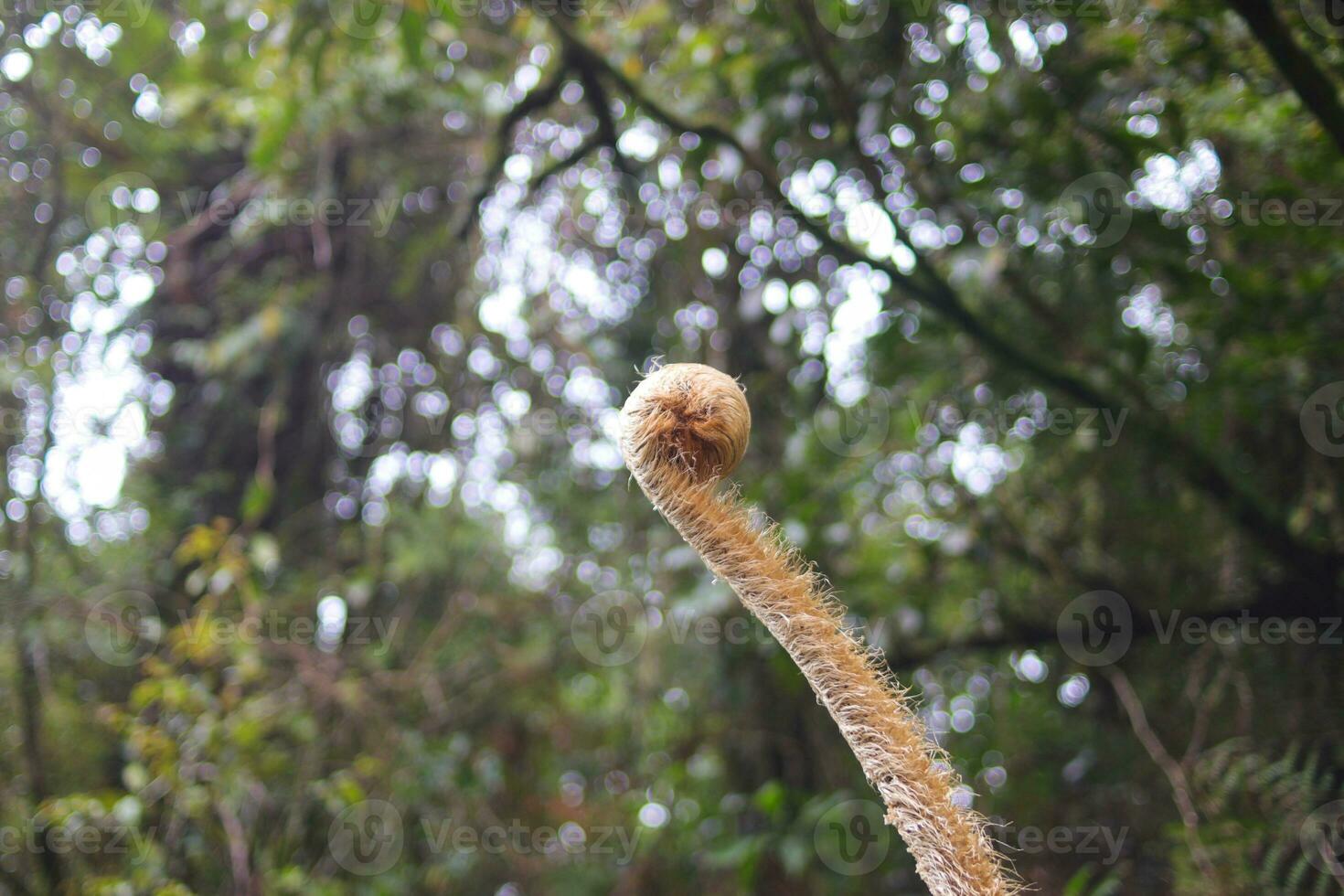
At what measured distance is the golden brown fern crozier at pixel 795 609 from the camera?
1.80 feet

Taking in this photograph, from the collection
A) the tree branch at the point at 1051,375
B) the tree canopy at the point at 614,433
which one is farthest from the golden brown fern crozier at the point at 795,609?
the tree branch at the point at 1051,375

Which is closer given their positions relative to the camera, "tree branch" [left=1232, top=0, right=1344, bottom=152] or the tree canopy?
"tree branch" [left=1232, top=0, right=1344, bottom=152]

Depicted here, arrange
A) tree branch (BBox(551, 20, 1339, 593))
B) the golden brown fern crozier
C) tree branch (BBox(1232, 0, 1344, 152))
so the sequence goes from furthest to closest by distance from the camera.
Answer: tree branch (BBox(551, 20, 1339, 593)) < tree branch (BBox(1232, 0, 1344, 152)) < the golden brown fern crozier

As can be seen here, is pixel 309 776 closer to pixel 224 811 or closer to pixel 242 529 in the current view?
pixel 224 811

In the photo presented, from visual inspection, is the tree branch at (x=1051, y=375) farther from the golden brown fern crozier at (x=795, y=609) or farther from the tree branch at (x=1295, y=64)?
the golden brown fern crozier at (x=795, y=609)

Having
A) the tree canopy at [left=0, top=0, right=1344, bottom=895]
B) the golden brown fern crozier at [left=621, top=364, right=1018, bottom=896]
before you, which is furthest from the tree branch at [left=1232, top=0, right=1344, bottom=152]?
the golden brown fern crozier at [left=621, top=364, right=1018, bottom=896]

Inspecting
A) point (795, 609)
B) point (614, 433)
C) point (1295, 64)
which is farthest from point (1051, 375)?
point (795, 609)

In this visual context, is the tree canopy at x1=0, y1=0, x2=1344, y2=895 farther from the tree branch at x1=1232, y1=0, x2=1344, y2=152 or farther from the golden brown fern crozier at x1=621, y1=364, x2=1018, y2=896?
the golden brown fern crozier at x1=621, y1=364, x2=1018, y2=896

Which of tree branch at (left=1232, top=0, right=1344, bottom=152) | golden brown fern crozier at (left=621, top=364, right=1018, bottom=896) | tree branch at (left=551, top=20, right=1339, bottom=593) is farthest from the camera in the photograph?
tree branch at (left=551, top=20, right=1339, bottom=593)

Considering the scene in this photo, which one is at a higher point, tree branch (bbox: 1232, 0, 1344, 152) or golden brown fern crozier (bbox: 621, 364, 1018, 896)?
tree branch (bbox: 1232, 0, 1344, 152)

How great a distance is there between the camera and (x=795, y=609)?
577 mm

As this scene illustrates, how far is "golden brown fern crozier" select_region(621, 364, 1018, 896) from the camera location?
0.55 metres

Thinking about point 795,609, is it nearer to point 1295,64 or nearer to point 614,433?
point 614,433

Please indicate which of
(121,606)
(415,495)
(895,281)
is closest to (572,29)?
(895,281)
